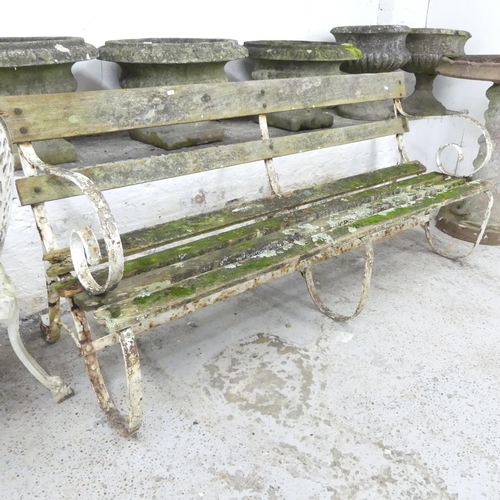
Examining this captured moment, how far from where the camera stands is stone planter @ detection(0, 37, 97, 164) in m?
1.95

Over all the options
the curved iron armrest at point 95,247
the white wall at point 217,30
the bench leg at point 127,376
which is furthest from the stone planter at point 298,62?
the bench leg at point 127,376

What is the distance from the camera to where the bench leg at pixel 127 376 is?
1.38 metres

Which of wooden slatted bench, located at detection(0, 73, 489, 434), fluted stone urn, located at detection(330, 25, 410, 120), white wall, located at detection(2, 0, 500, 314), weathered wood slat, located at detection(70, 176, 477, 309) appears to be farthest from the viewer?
fluted stone urn, located at detection(330, 25, 410, 120)

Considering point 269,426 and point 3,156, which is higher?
Answer: point 3,156

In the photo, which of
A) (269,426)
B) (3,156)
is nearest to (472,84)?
(269,426)

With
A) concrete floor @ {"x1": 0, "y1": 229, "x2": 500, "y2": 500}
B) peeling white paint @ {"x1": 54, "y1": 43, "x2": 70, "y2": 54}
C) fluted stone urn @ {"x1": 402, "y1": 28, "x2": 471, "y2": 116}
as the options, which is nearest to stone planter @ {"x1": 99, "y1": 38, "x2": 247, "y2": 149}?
peeling white paint @ {"x1": 54, "y1": 43, "x2": 70, "y2": 54}

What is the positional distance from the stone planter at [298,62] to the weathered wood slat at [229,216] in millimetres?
595

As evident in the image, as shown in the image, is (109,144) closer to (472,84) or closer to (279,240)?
(279,240)

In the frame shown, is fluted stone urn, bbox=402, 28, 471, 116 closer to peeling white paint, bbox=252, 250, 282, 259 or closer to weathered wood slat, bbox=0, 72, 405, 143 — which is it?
weathered wood slat, bbox=0, 72, 405, 143

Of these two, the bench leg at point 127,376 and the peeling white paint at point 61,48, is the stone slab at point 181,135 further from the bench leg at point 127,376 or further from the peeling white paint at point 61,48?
the bench leg at point 127,376

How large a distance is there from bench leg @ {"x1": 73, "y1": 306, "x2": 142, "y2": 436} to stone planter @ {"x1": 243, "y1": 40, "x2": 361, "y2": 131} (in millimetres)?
1944

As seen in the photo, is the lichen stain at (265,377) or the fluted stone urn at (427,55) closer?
the lichen stain at (265,377)

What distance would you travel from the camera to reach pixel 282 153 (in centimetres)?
240

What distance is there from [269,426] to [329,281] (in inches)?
41.7
